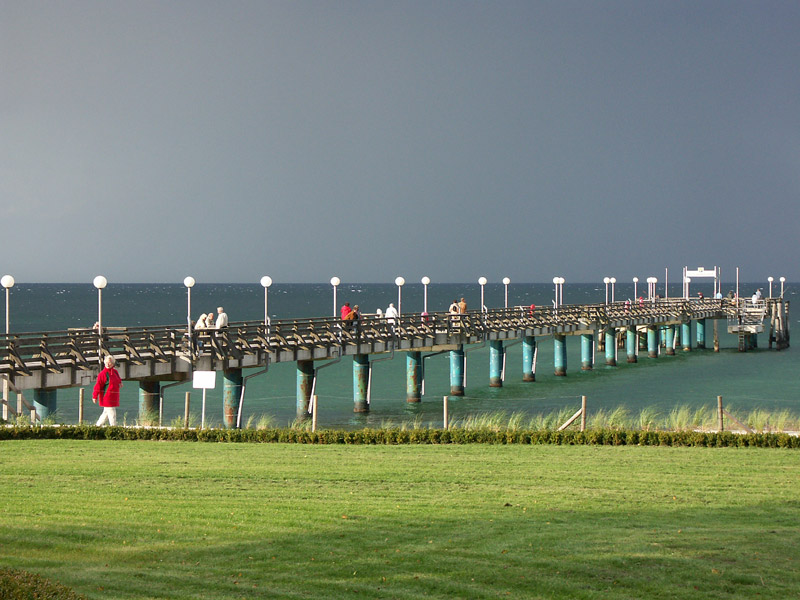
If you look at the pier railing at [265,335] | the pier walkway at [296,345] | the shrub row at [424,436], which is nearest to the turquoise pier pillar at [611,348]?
the pier walkway at [296,345]

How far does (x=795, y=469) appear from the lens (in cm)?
1869

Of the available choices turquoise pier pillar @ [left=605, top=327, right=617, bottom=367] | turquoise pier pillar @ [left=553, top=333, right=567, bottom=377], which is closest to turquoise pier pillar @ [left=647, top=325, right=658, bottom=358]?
turquoise pier pillar @ [left=605, top=327, right=617, bottom=367]

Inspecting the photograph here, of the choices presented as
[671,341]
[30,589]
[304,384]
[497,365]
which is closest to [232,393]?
[304,384]

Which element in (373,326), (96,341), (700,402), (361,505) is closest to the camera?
(361,505)

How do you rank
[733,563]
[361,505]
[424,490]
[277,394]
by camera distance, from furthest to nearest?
[277,394], [424,490], [361,505], [733,563]

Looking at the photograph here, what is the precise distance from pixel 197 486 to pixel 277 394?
1344 inches

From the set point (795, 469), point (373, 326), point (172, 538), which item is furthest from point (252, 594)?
point (373, 326)

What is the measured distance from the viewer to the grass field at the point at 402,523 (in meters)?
10.7

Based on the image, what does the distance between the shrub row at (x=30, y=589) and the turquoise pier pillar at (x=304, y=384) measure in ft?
92.4

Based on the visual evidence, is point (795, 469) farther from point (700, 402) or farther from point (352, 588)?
point (700, 402)

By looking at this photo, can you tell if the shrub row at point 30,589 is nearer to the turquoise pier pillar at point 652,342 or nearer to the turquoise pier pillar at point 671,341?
the turquoise pier pillar at point 652,342

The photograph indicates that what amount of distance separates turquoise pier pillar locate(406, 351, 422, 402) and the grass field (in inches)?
972

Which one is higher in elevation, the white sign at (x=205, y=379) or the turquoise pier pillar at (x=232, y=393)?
the white sign at (x=205, y=379)

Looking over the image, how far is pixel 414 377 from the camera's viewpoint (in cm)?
4547
